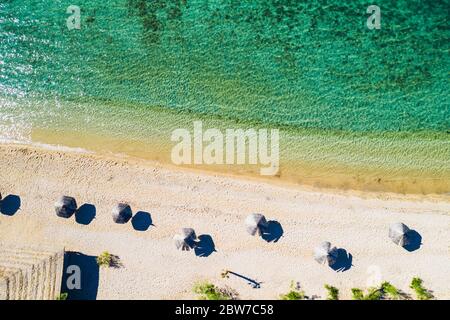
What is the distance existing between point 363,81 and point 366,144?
3.04 m

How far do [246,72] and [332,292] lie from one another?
35.4ft

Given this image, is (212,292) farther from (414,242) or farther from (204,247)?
(414,242)

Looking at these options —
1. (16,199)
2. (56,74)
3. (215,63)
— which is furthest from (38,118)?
(215,63)

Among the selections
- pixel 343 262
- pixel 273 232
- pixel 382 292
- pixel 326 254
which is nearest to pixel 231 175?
pixel 273 232

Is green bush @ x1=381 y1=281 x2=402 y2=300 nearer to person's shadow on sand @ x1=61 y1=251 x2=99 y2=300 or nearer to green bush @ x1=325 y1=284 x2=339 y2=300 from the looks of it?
green bush @ x1=325 y1=284 x2=339 y2=300

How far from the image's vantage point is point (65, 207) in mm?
22203

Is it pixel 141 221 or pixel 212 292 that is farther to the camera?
pixel 141 221

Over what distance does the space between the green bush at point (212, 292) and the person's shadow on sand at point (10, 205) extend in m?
8.92

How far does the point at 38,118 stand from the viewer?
2461cm

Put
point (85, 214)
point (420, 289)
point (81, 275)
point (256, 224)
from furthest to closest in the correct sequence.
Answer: point (85, 214) < point (81, 275) < point (256, 224) < point (420, 289)

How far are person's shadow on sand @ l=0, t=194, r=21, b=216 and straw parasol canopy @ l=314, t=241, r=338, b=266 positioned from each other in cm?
1344

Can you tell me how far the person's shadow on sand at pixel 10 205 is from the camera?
2311 cm
